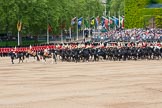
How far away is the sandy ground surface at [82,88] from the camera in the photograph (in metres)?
24.3

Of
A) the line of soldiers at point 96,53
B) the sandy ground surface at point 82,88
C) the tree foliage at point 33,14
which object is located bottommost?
the sandy ground surface at point 82,88

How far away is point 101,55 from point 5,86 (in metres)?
23.8

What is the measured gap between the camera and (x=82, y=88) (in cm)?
2969

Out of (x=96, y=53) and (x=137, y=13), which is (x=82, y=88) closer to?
(x=96, y=53)

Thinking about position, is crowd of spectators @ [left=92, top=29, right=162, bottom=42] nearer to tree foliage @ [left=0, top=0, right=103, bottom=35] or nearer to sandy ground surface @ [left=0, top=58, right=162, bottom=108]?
tree foliage @ [left=0, top=0, right=103, bottom=35]

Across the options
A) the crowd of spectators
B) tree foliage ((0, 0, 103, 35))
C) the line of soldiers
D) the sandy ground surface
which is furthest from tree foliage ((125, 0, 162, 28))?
the sandy ground surface

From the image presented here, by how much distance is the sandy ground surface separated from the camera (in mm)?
24281

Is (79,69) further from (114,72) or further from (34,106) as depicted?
(34,106)

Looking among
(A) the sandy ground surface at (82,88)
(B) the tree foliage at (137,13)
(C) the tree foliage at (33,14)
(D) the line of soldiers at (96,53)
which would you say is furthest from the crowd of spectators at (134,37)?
(A) the sandy ground surface at (82,88)

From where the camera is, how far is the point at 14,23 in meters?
80.7

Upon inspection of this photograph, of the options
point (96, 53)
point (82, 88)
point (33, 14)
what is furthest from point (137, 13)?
point (82, 88)

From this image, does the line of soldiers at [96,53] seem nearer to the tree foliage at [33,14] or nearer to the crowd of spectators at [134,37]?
the crowd of spectators at [134,37]

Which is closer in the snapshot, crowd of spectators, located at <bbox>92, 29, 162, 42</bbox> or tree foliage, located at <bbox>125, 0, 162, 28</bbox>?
crowd of spectators, located at <bbox>92, 29, 162, 42</bbox>

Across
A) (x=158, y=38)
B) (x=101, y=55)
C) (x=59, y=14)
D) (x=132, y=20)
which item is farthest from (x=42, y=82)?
(x=132, y=20)
